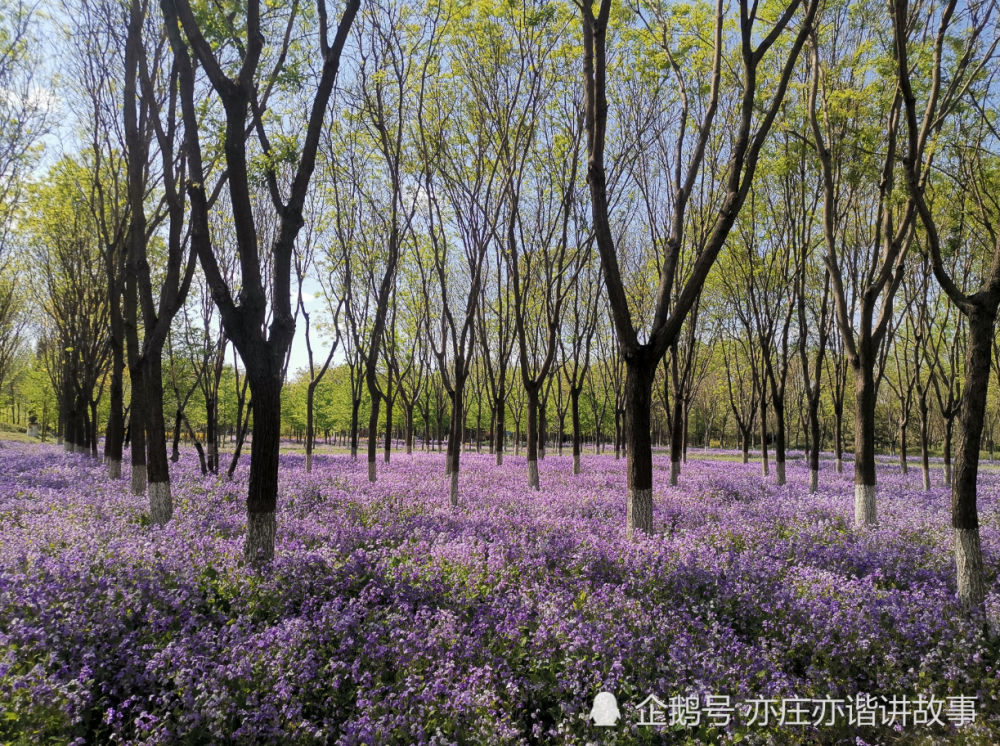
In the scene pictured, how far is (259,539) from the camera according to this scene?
20.4ft

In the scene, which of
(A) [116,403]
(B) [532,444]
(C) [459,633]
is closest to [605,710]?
(C) [459,633]

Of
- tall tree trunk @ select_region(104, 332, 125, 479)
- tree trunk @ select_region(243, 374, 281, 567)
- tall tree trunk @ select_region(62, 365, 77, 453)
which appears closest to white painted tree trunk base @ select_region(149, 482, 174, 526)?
tree trunk @ select_region(243, 374, 281, 567)

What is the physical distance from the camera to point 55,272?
69.5ft

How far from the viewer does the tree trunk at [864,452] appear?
9492 mm

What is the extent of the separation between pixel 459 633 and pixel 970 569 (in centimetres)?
593

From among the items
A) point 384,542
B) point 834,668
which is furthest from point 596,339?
point 834,668

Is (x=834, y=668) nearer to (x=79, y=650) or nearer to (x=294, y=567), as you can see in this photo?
(x=294, y=567)

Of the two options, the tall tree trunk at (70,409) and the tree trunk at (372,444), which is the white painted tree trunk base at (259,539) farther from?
the tall tree trunk at (70,409)

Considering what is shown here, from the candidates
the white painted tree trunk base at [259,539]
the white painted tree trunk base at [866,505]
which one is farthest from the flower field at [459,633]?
the white painted tree trunk base at [866,505]

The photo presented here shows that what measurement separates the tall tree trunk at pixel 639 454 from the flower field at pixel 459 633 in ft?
1.44

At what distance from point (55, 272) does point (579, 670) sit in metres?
26.3

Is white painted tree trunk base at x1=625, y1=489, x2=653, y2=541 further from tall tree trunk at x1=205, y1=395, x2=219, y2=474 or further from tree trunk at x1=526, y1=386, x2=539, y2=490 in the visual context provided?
tall tree trunk at x1=205, y1=395, x2=219, y2=474

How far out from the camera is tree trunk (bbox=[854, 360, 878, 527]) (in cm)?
949

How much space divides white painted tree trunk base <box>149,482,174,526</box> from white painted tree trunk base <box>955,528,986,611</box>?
11028 mm
